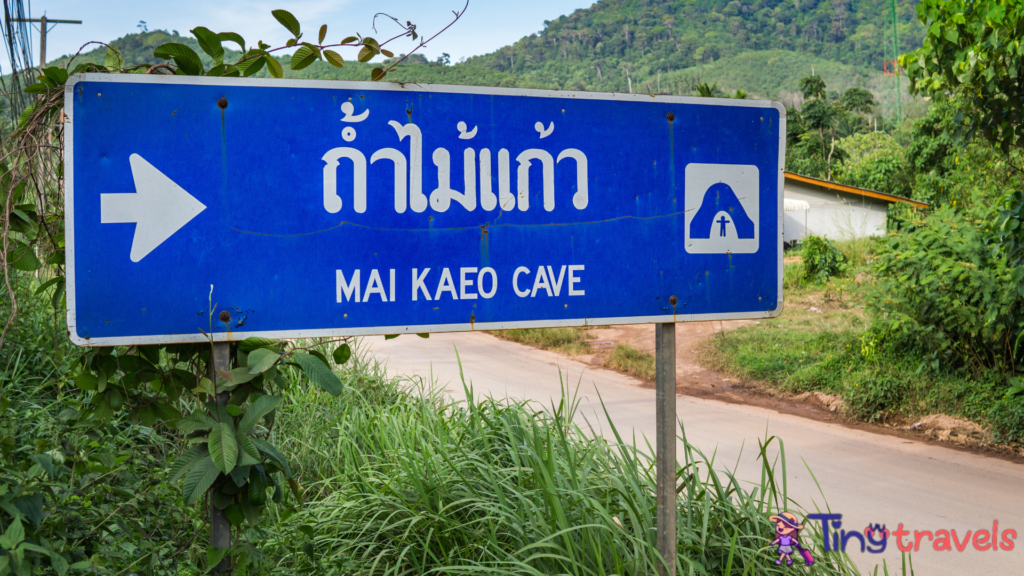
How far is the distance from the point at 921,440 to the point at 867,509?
2.01 metres

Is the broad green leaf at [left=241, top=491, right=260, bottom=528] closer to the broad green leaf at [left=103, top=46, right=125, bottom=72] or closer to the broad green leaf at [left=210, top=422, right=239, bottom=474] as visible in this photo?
the broad green leaf at [left=210, top=422, right=239, bottom=474]

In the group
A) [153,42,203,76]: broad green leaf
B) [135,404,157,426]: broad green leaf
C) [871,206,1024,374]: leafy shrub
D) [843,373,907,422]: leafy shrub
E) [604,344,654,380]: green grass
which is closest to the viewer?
[153,42,203,76]: broad green leaf

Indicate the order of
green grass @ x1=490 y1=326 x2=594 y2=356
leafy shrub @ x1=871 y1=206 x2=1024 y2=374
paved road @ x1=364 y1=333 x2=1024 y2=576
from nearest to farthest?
paved road @ x1=364 y1=333 x2=1024 y2=576 → leafy shrub @ x1=871 y1=206 x2=1024 y2=374 → green grass @ x1=490 y1=326 x2=594 y2=356

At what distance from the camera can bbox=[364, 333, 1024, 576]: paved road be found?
13.9 ft

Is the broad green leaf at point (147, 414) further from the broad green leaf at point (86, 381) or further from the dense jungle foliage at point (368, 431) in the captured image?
the broad green leaf at point (86, 381)

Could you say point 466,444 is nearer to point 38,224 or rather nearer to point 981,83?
point 38,224

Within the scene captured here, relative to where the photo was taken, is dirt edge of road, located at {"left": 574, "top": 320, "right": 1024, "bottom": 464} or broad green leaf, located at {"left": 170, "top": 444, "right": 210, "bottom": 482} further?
dirt edge of road, located at {"left": 574, "top": 320, "right": 1024, "bottom": 464}

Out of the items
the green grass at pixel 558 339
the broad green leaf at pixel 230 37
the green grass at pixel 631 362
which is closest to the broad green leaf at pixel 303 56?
the broad green leaf at pixel 230 37

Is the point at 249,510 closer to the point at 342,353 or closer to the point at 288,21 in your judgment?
the point at 342,353

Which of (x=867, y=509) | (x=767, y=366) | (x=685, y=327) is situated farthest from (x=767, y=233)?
(x=685, y=327)

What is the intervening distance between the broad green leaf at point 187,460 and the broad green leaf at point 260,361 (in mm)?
221

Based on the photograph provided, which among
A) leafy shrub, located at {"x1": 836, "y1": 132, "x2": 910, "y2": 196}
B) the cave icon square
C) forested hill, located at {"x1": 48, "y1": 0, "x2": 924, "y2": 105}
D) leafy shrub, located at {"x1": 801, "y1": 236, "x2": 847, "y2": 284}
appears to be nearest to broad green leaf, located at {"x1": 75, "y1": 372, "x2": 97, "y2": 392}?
the cave icon square

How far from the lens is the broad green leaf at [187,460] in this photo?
1.62m

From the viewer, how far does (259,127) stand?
1728 millimetres
